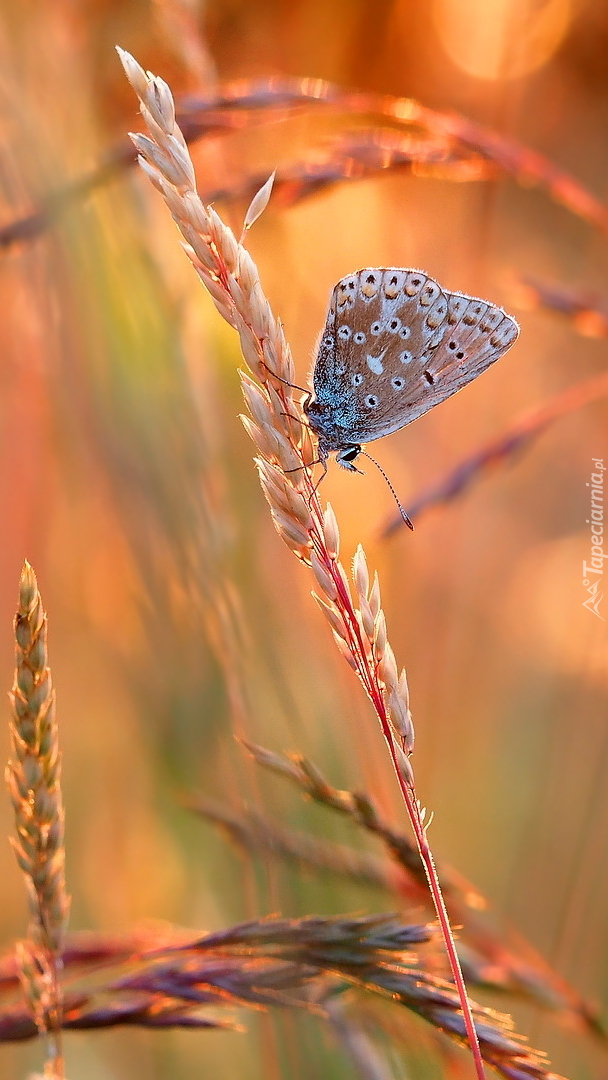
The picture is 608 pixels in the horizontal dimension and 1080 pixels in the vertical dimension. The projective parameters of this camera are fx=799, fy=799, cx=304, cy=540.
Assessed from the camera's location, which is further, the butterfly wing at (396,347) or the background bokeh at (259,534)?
the background bokeh at (259,534)

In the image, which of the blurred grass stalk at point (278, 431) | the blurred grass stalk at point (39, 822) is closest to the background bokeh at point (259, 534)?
the blurred grass stalk at point (278, 431)

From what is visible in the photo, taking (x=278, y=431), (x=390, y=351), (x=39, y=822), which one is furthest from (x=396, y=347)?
(x=39, y=822)

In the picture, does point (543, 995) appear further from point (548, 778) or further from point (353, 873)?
point (548, 778)

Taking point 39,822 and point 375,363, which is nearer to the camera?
point 39,822

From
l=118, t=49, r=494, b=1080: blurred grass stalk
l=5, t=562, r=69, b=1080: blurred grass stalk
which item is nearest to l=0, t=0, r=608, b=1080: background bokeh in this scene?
l=118, t=49, r=494, b=1080: blurred grass stalk

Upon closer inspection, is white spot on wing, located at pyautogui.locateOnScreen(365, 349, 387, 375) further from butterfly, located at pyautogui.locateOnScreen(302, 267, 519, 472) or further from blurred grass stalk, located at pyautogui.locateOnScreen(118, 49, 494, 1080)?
blurred grass stalk, located at pyautogui.locateOnScreen(118, 49, 494, 1080)

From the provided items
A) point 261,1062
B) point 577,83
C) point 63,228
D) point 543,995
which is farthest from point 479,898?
point 577,83

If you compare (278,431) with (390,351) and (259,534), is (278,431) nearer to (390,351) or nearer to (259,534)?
(390,351)

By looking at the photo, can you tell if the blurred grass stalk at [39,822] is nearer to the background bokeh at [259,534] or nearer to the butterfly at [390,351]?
the background bokeh at [259,534]
